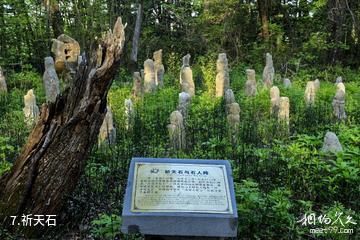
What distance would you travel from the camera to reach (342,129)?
5.89m

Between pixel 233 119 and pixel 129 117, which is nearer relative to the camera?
pixel 233 119

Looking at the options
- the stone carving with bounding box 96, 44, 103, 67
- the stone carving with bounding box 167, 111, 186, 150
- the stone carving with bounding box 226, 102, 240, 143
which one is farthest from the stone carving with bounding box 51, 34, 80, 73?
the stone carving with bounding box 96, 44, 103, 67

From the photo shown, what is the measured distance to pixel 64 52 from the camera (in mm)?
10570

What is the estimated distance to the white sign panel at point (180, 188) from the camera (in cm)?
246

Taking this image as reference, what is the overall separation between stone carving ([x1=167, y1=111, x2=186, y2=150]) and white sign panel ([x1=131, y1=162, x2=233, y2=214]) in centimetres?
241

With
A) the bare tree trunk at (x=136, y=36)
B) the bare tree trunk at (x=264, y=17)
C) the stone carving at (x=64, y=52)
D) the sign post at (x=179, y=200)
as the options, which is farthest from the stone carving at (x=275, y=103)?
the bare tree trunk at (x=264, y=17)

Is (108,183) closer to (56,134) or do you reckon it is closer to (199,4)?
(56,134)

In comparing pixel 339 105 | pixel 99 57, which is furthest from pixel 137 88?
pixel 99 57

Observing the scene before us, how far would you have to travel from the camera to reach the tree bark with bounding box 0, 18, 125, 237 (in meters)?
3.26

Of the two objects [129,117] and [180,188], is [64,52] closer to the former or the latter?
[129,117]

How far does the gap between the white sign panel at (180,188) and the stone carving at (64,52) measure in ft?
27.2

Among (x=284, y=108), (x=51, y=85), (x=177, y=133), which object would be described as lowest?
(x=177, y=133)

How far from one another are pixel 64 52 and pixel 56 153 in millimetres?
7752

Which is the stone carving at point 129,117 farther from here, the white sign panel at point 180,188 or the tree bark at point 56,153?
the white sign panel at point 180,188
